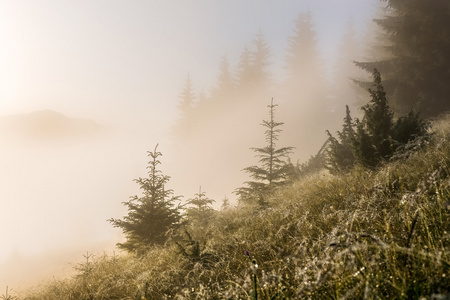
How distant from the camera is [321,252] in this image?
99.7 inches

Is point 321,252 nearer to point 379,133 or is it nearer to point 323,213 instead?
point 323,213

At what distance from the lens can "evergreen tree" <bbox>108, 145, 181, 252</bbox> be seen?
7.02 m

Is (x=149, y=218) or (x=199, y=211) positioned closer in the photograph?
(x=149, y=218)

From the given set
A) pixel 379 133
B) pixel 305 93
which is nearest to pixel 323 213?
pixel 379 133

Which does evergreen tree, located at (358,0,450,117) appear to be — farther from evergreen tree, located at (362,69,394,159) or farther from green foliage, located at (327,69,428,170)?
evergreen tree, located at (362,69,394,159)

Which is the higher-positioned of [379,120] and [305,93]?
[305,93]

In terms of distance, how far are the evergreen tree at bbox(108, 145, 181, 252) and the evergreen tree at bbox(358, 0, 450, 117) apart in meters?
12.4

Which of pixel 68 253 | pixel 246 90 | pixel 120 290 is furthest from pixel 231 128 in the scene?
pixel 120 290

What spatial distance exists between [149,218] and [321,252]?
5669mm

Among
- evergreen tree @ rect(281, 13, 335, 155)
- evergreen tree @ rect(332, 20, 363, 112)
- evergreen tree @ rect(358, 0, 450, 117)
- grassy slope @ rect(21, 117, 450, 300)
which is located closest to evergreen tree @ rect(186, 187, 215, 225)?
grassy slope @ rect(21, 117, 450, 300)

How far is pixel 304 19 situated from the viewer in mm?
45312

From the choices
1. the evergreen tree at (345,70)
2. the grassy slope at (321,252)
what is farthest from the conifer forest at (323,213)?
the evergreen tree at (345,70)

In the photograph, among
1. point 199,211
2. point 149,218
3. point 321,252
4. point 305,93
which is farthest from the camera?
point 305,93

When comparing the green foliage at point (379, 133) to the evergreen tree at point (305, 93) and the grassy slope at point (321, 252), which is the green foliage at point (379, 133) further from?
the evergreen tree at point (305, 93)
